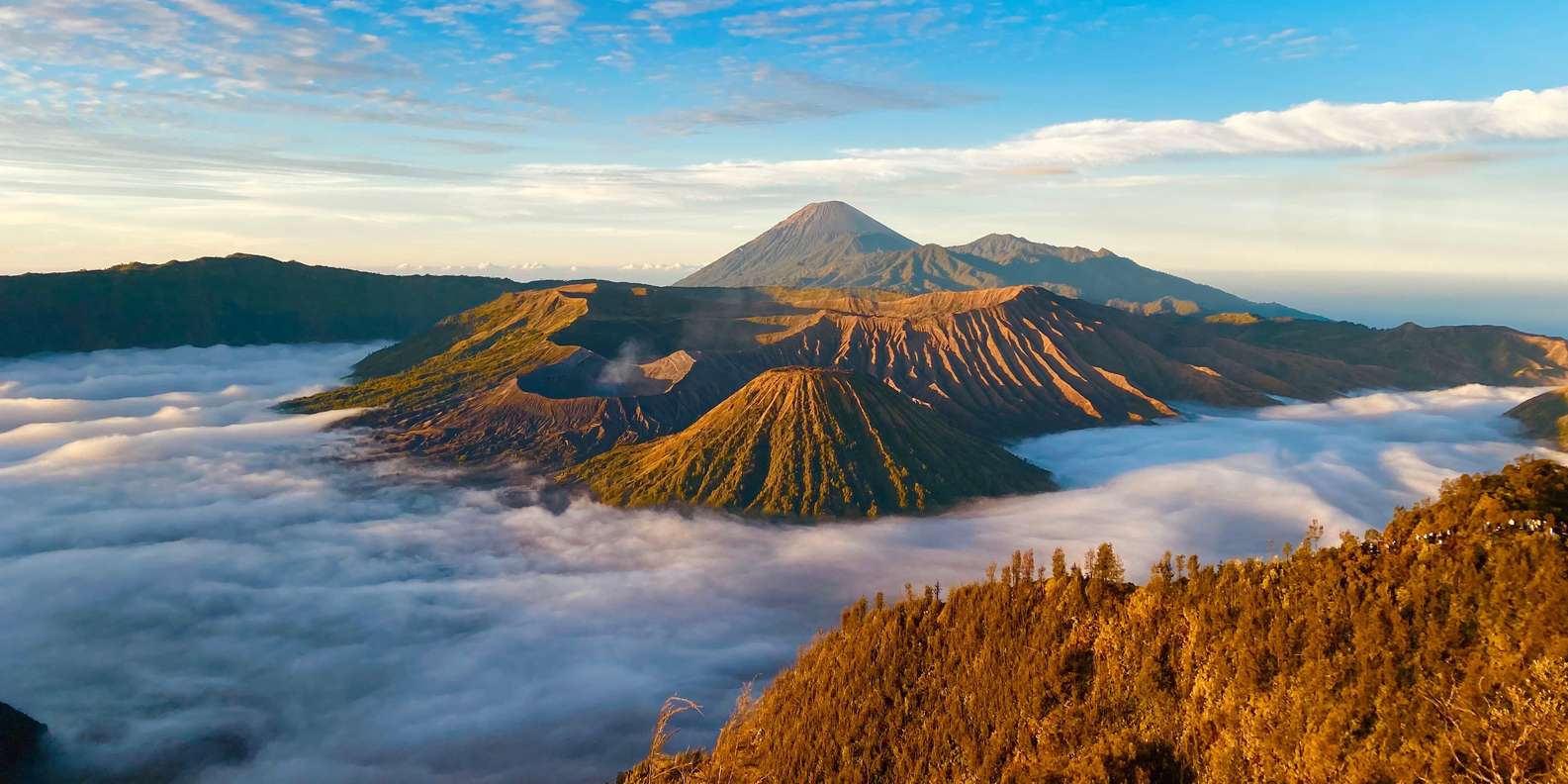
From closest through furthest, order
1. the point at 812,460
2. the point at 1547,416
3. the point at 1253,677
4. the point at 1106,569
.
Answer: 1. the point at 1253,677
2. the point at 1106,569
3. the point at 812,460
4. the point at 1547,416

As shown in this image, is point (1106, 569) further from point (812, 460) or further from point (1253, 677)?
point (812, 460)

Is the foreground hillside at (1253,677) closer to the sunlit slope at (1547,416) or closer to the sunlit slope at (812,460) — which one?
the sunlit slope at (812,460)

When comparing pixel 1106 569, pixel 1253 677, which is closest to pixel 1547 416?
pixel 1106 569

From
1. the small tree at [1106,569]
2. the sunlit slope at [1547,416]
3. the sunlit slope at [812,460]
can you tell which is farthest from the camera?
the sunlit slope at [1547,416]

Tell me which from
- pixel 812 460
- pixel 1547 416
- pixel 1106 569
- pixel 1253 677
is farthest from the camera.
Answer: pixel 1547 416

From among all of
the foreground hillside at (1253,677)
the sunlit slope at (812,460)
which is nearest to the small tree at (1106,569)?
the foreground hillside at (1253,677)

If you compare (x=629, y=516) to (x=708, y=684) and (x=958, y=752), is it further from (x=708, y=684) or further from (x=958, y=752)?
(x=958, y=752)

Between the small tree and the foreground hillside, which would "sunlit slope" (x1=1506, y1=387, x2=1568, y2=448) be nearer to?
the small tree
